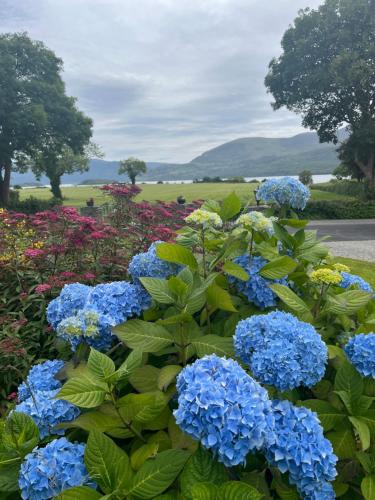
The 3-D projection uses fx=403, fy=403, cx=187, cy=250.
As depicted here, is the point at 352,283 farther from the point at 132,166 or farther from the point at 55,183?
the point at 132,166

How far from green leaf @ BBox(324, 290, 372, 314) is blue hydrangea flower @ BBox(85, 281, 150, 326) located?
0.75 metres

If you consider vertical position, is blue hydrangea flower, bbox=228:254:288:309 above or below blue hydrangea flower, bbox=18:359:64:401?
above

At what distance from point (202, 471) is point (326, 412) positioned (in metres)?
0.54

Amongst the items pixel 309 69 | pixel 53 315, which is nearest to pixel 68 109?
pixel 309 69

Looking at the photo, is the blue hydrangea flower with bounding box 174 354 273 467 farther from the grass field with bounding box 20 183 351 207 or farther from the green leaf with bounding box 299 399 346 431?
the grass field with bounding box 20 183 351 207

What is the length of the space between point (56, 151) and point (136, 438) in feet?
95.1

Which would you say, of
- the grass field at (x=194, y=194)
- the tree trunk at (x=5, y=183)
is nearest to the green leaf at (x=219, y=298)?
the grass field at (x=194, y=194)

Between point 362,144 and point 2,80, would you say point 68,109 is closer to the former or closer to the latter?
point 2,80

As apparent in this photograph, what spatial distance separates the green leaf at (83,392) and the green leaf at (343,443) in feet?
2.44

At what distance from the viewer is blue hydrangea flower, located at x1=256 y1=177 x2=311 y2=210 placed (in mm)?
2059

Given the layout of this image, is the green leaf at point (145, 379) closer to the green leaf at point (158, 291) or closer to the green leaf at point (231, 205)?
the green leaf at point (158, 291)

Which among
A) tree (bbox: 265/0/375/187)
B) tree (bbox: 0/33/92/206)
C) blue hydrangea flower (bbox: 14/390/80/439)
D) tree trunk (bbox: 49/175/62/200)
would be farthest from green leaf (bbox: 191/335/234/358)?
tree trunk (bbox: 49/175/62/200)

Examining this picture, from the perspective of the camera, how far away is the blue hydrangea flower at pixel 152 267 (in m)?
1.77

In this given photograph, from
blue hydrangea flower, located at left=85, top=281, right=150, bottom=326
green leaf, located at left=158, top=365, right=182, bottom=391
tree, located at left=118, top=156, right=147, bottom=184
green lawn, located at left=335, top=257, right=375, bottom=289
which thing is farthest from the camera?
tree, located at left=118, top=156, right=147, bottom=184
